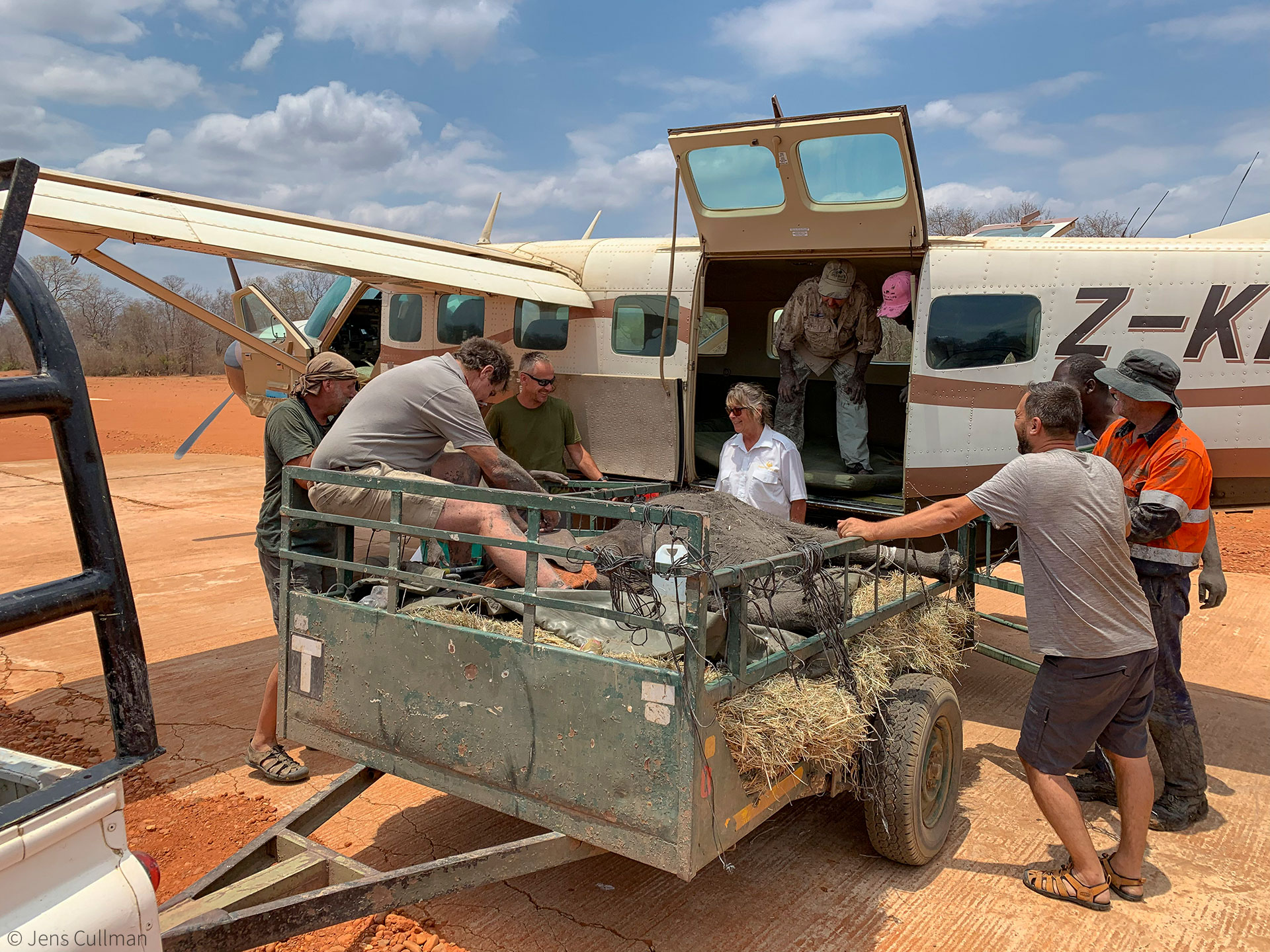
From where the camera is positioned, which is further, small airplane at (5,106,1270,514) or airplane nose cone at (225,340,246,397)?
airplane nose cone at (225,340,246,397)

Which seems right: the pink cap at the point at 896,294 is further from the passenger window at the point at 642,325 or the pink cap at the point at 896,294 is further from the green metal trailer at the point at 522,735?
the green metal trailer at the point at 522,735

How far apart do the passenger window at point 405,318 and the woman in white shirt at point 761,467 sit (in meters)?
4.61

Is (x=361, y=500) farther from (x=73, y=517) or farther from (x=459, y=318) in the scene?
(x=459, y=318)

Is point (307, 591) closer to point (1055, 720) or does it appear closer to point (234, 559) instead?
point (1055, 720)

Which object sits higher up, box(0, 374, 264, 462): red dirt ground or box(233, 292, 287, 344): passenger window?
box(233, 292, 287, 344): passenger window

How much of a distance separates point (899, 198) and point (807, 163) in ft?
2.19

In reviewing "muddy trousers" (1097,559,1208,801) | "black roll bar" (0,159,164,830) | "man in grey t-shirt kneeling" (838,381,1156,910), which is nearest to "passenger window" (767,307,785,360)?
"muddy trousers" (1097,559,1208,801)

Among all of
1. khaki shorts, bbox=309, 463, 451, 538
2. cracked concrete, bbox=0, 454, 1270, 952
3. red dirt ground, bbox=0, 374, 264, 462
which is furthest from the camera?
red dirt ground, bbox=0, 374, 264, 462

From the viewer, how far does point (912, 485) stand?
6.65m

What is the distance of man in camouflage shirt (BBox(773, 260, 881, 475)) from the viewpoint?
7207 mm

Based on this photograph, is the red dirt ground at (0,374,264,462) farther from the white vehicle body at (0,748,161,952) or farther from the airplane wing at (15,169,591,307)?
the white vehicle body at (0,748,161,952)

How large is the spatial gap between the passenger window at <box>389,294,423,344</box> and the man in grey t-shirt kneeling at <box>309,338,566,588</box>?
15.8 ft

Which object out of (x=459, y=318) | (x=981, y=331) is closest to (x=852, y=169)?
(x=981, y=331)

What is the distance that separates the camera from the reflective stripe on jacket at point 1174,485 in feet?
14.5
